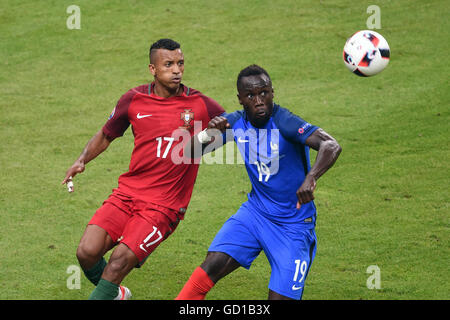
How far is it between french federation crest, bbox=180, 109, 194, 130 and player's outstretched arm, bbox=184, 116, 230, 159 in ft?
0.92

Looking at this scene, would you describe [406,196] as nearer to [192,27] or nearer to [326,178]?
[326,178]

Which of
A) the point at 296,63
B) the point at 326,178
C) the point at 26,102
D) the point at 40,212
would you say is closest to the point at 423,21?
the point at 296,63

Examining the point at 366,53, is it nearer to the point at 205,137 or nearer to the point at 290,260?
the point at 205,137

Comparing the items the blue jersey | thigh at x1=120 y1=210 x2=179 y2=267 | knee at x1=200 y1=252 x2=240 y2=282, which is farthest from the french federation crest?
knee at x1=200 y1=252 x2=240 y2=282

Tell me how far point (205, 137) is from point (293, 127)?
3.11ft

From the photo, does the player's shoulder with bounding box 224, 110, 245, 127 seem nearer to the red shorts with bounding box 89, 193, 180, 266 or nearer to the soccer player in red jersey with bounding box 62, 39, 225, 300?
the soccer player in red jersey with bounding box 62, 39, 225, 300

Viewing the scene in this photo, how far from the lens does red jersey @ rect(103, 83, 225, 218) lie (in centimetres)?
695

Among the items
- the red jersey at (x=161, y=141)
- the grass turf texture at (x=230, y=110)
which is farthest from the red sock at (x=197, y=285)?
the grass turf texture at (x=230, y=110)

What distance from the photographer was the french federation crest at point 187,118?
7.08 meters

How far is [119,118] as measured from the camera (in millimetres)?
7305

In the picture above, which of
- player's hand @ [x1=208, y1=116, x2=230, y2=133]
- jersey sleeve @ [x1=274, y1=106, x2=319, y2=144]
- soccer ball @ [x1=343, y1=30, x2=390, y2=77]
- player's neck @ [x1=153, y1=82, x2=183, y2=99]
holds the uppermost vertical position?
soccer ball @ [x1=343, y1=30, x2=390, y2=77]

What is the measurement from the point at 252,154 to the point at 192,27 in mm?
10483

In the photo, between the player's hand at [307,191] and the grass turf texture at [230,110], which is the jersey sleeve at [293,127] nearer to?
the player's hand at [307,191]

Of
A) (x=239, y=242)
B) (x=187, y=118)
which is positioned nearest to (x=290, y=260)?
(x=239, y=242)
